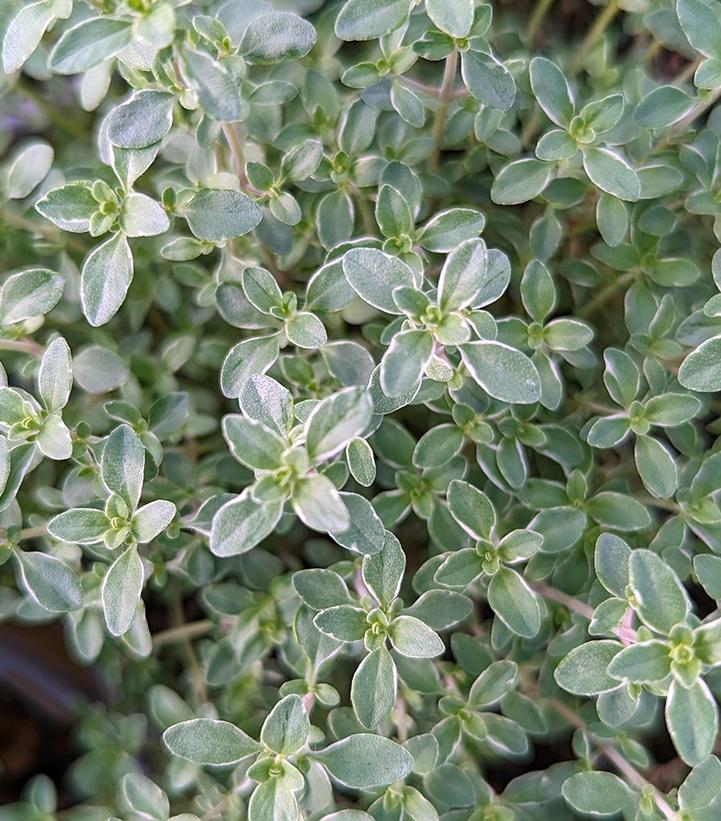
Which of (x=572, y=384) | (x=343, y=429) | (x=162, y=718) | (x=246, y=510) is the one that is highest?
(x=343, y=429)

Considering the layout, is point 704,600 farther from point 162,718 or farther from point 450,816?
point 162,718

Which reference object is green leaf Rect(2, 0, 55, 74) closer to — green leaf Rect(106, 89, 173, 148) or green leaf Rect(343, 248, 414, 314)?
green leaf Rect(106, 89, 173, 148)

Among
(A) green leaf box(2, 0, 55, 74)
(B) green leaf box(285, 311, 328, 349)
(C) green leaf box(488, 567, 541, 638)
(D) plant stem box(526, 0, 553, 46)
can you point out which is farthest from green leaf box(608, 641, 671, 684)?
(D) plant stem box(526, 0, 553, 46)

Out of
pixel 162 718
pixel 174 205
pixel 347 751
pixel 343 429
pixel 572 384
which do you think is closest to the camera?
pixel 343 429

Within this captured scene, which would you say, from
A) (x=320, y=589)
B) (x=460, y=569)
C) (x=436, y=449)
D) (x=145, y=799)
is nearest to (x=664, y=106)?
(x=436, y=449)

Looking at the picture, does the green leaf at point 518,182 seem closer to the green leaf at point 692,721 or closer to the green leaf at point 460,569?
the green leaf at point 460,569

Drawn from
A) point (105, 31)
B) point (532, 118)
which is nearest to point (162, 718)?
point (105, 31)

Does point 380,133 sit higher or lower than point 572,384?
higher
